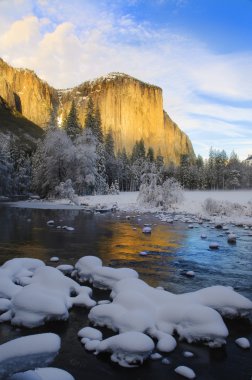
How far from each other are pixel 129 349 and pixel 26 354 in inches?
60.7

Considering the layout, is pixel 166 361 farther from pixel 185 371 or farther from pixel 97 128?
pixel 97 128

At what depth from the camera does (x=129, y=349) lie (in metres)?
4.89

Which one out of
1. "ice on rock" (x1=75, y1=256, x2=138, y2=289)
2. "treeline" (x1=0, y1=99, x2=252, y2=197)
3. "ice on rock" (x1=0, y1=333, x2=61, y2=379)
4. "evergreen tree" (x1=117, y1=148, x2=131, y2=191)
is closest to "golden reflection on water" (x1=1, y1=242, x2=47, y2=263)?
"ice on rock" (x1=75, y1=256, x2=138, y2=289)

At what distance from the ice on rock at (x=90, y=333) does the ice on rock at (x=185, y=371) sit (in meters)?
1.42

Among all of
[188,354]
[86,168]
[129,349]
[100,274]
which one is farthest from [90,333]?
[86,168]

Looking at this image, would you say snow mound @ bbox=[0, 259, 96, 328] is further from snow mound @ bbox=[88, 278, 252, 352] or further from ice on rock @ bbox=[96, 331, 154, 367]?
ice on rock @ bbox=[96, 331, 154, 367]

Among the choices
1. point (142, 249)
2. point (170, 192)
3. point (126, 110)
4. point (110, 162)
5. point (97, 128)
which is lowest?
point (142, 249)

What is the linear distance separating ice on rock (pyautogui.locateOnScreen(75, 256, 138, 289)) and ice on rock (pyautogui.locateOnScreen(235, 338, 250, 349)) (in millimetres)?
3199

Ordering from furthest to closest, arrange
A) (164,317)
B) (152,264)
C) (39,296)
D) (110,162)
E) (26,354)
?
(110,162) < (152,264) < (39,296) < (164,317) < (26,354)

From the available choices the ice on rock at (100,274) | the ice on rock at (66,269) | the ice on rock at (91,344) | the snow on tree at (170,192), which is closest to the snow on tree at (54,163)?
the snow on tree at (170,192)

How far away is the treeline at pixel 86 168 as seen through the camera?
44906mm

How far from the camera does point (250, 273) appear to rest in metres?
9.59

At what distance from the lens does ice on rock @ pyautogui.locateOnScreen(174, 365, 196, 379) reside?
4575 millimetres

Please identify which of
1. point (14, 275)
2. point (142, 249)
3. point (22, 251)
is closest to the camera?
point (14, 275)
